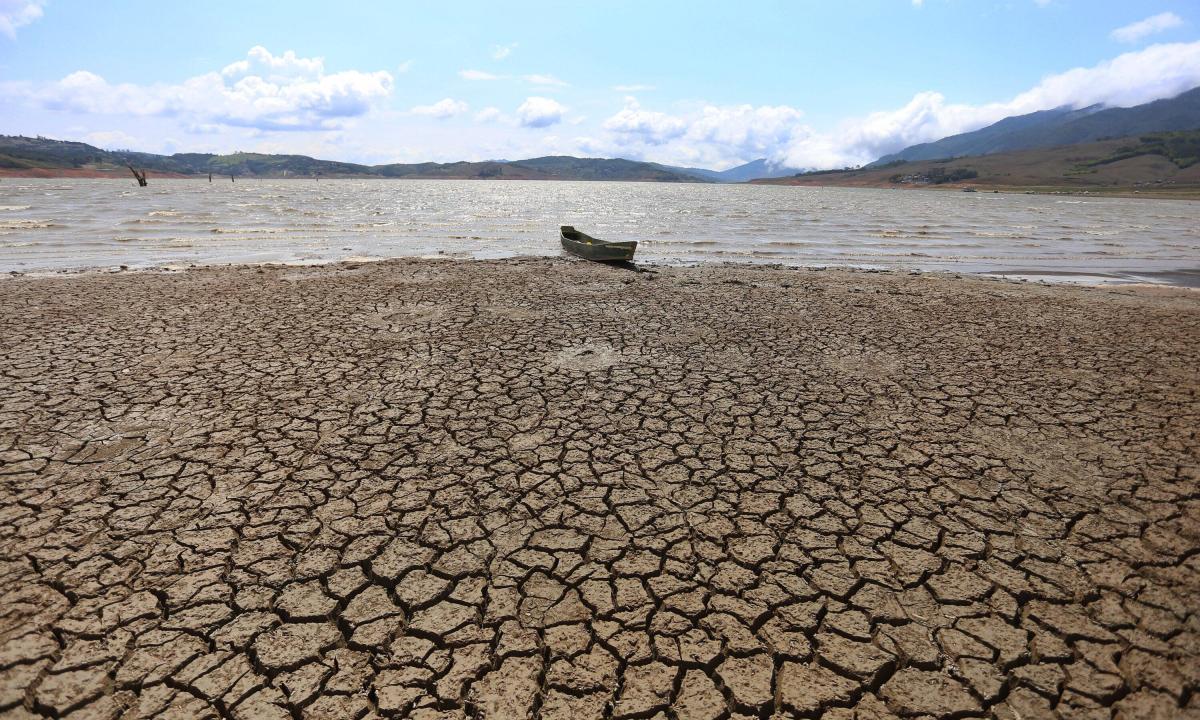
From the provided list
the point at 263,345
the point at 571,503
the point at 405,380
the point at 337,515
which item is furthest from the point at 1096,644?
the point at 263,345

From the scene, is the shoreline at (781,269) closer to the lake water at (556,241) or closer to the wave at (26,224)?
the lake water at (556,241)

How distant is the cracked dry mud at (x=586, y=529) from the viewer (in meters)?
2.94

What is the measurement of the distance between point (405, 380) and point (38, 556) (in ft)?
11.9

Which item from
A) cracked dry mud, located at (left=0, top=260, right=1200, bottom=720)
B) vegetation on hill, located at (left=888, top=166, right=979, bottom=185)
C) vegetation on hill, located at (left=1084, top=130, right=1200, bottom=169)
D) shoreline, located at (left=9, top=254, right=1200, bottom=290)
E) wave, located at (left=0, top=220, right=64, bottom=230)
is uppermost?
vegetation on hill, located at (left=1084, top=130, right=1200, bottom=169)

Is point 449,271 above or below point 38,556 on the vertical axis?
above

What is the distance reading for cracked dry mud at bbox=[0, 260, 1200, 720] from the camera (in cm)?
294

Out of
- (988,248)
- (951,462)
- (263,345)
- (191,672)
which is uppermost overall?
(988,248)

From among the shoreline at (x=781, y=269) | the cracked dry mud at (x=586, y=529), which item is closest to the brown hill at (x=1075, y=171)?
the shoreline at (x=781, y=269)

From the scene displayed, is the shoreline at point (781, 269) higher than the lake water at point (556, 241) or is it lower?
lower

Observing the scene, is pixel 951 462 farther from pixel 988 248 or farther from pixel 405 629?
pixel 988 248

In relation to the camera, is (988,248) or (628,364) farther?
(988,248)

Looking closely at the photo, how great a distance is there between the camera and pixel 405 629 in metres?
3.23

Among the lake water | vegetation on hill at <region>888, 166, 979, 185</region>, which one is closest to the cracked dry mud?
the lake water

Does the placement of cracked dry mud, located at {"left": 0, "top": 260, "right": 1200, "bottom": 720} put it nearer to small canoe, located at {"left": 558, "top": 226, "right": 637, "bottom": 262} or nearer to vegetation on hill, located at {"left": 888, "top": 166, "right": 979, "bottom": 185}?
small canoe, located at {"left": 558, "top": 226, "right": 637, "bottom": 262}
